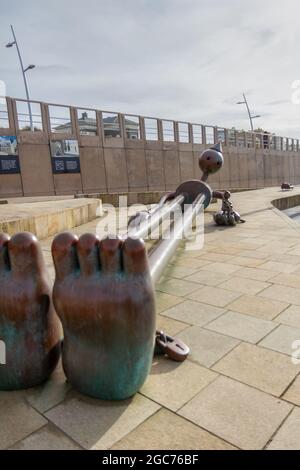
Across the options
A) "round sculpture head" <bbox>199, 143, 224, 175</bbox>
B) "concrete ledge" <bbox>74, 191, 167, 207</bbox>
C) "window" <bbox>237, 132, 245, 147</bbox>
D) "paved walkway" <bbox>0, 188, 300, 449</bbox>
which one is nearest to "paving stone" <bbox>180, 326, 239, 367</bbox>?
"paved walkway" <bbox>0, 188, 300, 449</bbox>

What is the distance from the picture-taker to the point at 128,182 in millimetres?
21094

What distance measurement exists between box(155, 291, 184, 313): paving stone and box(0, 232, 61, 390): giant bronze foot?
125 cm

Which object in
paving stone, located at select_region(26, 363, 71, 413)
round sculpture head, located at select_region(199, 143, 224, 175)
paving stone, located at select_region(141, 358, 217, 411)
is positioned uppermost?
round sculpture head, located at select_region(199, 143, 224, 175)

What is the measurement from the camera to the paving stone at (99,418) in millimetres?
1531

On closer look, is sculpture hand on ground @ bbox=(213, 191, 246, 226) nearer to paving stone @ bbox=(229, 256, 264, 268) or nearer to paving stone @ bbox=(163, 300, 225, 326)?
paving stone @ bbox=(229, 256, 264, 268)

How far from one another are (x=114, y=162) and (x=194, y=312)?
18080 mm

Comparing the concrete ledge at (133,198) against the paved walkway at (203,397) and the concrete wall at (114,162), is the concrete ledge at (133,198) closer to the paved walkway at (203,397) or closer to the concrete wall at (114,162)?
the concrete wall at (114,162)

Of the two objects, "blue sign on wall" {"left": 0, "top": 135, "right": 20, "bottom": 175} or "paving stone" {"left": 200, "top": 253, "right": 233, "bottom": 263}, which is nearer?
"paving stone" {"left": 200, "top": 253, "right": 233, "bottom": 263}

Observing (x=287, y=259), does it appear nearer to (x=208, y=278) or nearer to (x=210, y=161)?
(x=208, y=278)

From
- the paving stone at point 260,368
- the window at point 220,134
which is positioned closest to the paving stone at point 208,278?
the paving stone at point 260,368

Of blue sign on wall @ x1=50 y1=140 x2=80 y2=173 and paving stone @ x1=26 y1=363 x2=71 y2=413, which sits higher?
blue sign on wall @ x1=50 y1=140 x2=80 y2=173

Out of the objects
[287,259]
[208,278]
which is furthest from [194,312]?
[287,259]

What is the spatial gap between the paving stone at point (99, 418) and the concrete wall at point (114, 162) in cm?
1544

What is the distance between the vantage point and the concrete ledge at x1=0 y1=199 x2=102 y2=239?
5.11 meters
